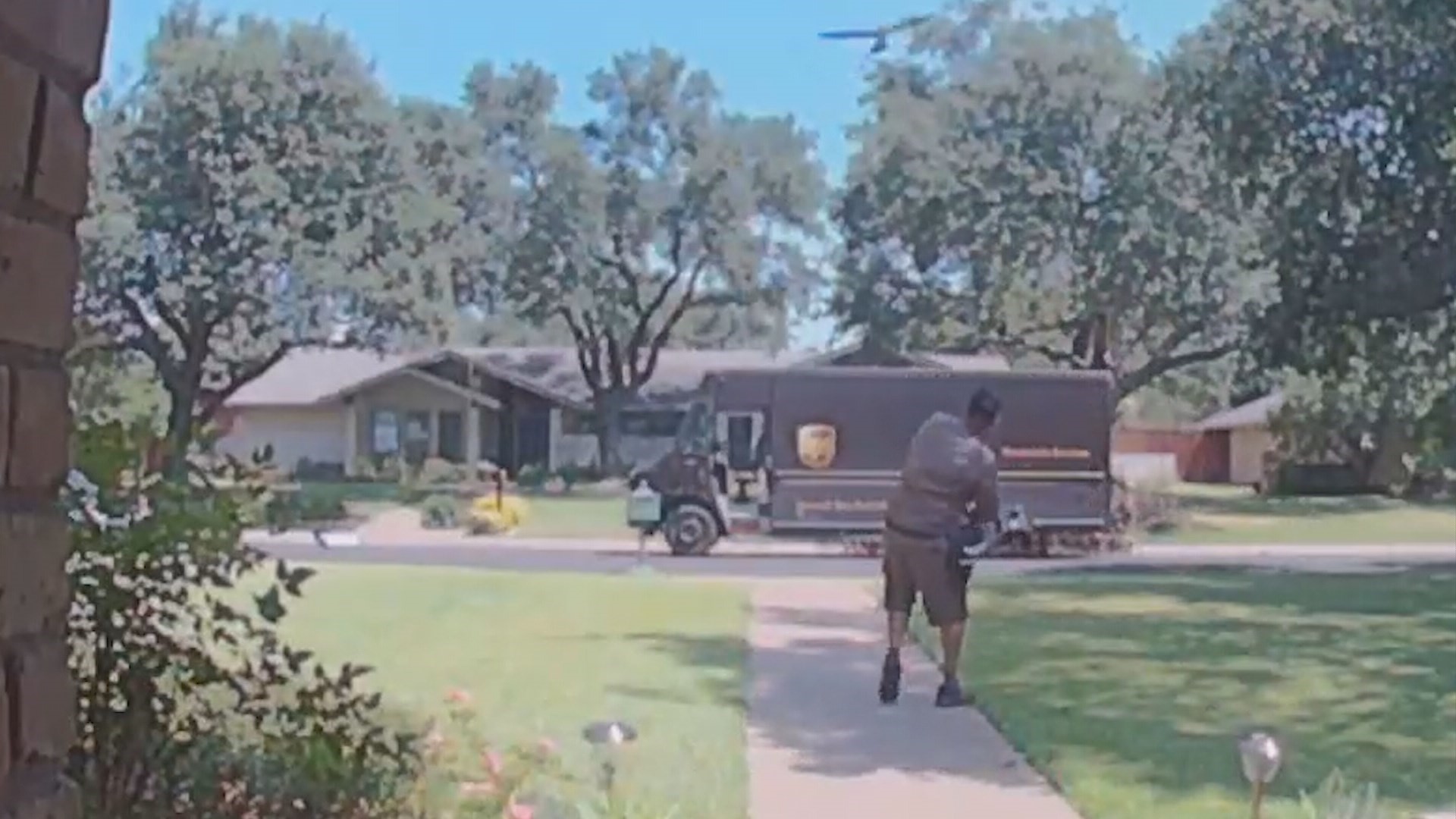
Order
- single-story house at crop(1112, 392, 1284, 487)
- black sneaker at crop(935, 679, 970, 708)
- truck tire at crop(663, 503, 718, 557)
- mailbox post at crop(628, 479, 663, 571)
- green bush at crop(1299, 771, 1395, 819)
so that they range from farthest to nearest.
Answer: single-story house at crop(1112, 392, 1284, 487)
truck tire at crop(663, 503, 718, 557)
mailbox post at crop(628, 479, 663, 571)
black sneaker at crop(935, 679, 970, 708)
green bush at crop(1299, 771, 1395, 819)

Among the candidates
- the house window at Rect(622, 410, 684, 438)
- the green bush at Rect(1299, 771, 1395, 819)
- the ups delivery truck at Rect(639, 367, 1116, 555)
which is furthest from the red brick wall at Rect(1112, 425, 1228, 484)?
the green bush at Rect(1299, 771, 1395, 819)

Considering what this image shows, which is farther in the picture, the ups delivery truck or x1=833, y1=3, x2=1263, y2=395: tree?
x1=833, y1=3, x2=1263, y2=395: tree

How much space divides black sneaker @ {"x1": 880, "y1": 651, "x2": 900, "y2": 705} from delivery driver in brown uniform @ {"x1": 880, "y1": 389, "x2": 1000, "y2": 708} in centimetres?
53

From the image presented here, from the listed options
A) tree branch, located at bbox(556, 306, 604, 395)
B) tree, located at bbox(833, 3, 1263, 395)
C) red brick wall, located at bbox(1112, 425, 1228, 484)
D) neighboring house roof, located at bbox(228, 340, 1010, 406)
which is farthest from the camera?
red brick wall, located at bbox(1112, 425, 1228, 484)

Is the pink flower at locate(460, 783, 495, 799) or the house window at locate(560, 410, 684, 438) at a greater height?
the house window at locate(560, 410, 684, 438)

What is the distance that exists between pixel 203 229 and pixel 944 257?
48.3 feet

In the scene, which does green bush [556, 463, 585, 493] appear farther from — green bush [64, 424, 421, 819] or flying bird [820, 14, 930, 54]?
green bush [64, 424, 421, 819]

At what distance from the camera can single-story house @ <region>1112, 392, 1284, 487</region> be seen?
57.6m

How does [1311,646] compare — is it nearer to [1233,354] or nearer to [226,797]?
[226,797]

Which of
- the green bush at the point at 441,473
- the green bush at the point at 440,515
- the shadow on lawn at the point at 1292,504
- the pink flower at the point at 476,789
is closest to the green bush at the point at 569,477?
the green bush at the point at 441,473

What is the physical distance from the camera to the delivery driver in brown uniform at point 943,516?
9281 mm

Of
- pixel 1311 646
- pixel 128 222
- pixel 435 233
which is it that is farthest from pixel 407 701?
pixel 435 233

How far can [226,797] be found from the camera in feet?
15.0

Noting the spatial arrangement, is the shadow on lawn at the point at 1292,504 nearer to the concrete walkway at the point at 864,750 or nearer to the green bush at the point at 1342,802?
the concrete walkway at the point at 864,750
